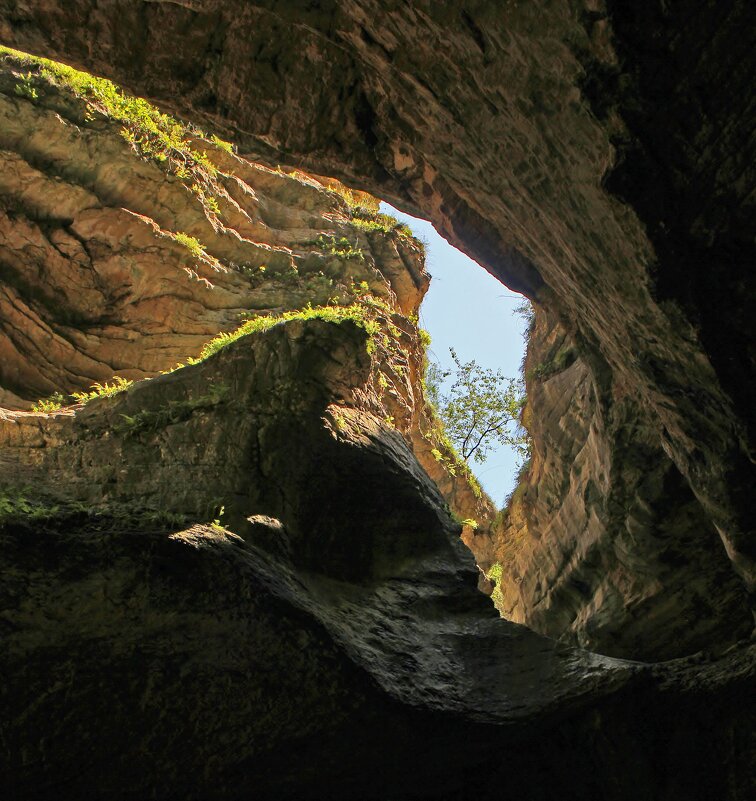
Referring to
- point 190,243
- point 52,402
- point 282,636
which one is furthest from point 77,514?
point 190,243

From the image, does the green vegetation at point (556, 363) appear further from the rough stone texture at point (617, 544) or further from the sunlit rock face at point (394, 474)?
the sunlit rock face at point (394, 474)

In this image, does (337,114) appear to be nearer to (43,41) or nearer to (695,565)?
(43,41)

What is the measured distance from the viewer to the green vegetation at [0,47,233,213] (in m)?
15.6

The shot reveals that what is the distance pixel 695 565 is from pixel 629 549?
2.75ft

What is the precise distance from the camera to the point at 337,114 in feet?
26.1

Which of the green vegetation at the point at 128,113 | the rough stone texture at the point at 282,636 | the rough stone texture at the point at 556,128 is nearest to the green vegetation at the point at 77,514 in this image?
the rough stone texture at the point at 282,636

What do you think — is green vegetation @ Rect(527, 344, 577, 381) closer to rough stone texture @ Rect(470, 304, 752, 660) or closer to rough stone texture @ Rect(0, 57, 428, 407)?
rough stone texture @ Rect(470, 304, 752, 660)

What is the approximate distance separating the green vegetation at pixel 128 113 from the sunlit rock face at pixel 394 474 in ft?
26.0

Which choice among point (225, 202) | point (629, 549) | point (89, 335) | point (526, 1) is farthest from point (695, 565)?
point (225, 202)

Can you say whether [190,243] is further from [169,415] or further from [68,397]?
[169,415]

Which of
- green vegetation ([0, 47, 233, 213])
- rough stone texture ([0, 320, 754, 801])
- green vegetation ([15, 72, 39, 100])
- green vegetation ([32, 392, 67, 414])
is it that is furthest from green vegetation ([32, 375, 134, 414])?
green vegetation ([15, 72, 39, 100])

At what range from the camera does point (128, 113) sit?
16.0 meters

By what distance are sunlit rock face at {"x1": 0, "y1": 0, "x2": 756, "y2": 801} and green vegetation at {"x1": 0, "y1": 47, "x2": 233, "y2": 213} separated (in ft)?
26.0

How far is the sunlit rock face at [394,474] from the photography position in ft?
17.3
